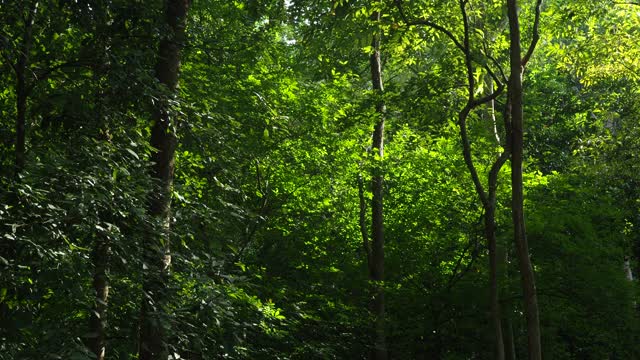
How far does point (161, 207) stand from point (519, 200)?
4565 millimetres

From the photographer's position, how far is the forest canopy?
267 inches

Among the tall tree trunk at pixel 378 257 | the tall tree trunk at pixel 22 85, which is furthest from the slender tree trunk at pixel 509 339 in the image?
the tall tree trunk at pixel 22 85

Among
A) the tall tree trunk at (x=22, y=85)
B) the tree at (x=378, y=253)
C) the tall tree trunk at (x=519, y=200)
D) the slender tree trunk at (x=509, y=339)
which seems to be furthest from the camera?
the tree at (x=378, y=253)

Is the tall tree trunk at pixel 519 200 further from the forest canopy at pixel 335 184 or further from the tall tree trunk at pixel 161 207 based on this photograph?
the tall tree trunk at pixel 161 207

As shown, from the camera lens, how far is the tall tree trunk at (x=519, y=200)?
27.9ft

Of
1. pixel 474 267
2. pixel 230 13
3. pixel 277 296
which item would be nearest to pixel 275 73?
pixel 230 13

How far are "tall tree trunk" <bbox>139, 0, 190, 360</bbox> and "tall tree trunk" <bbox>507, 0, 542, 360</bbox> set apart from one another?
4.37 m

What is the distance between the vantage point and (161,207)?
7.36 meters

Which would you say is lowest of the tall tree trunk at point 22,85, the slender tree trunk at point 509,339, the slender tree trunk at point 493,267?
the slender tree trunk at point 509,339

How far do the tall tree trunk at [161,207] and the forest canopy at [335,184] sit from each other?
33 millimetres

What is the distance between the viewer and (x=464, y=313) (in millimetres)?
14594

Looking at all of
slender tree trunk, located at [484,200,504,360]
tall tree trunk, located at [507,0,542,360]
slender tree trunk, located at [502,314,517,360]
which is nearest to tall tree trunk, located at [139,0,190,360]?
tall tree trunk, located at [507,0,542,360]

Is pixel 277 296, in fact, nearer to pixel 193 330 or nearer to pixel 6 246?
pixel 193 330

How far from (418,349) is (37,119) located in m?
10.1
